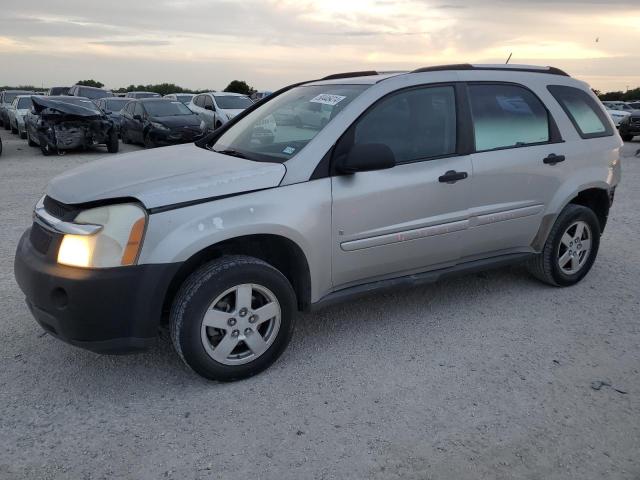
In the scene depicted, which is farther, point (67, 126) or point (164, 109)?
point (164, 109)

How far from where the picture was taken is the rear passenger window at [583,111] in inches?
183

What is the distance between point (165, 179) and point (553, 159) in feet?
9.76

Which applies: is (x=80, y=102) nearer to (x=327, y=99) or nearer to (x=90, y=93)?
(x=90, y=93)

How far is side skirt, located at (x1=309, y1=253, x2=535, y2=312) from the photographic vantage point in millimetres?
3611

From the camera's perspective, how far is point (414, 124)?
3871 mm

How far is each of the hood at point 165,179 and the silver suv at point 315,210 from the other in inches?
0.5

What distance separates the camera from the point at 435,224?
387cm

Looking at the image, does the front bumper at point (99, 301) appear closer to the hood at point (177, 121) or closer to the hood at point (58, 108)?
the hood at point (58, 108)

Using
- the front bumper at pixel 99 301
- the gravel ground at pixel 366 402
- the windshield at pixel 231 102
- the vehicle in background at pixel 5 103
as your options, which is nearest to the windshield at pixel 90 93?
the vehicle in background at pixel 5 103

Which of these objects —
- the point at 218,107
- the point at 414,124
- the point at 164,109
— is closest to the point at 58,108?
the point at 164,109

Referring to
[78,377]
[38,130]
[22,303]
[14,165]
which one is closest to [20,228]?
[22,303]

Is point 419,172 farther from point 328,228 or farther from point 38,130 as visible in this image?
point 38,130

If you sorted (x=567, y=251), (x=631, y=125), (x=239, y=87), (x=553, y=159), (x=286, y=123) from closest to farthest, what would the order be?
(x=286, y=123) < (x=553, y=159) < (x=567, y=251) < (x=631, y=125) < (x=239, y=87)

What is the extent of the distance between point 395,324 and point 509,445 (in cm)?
147
